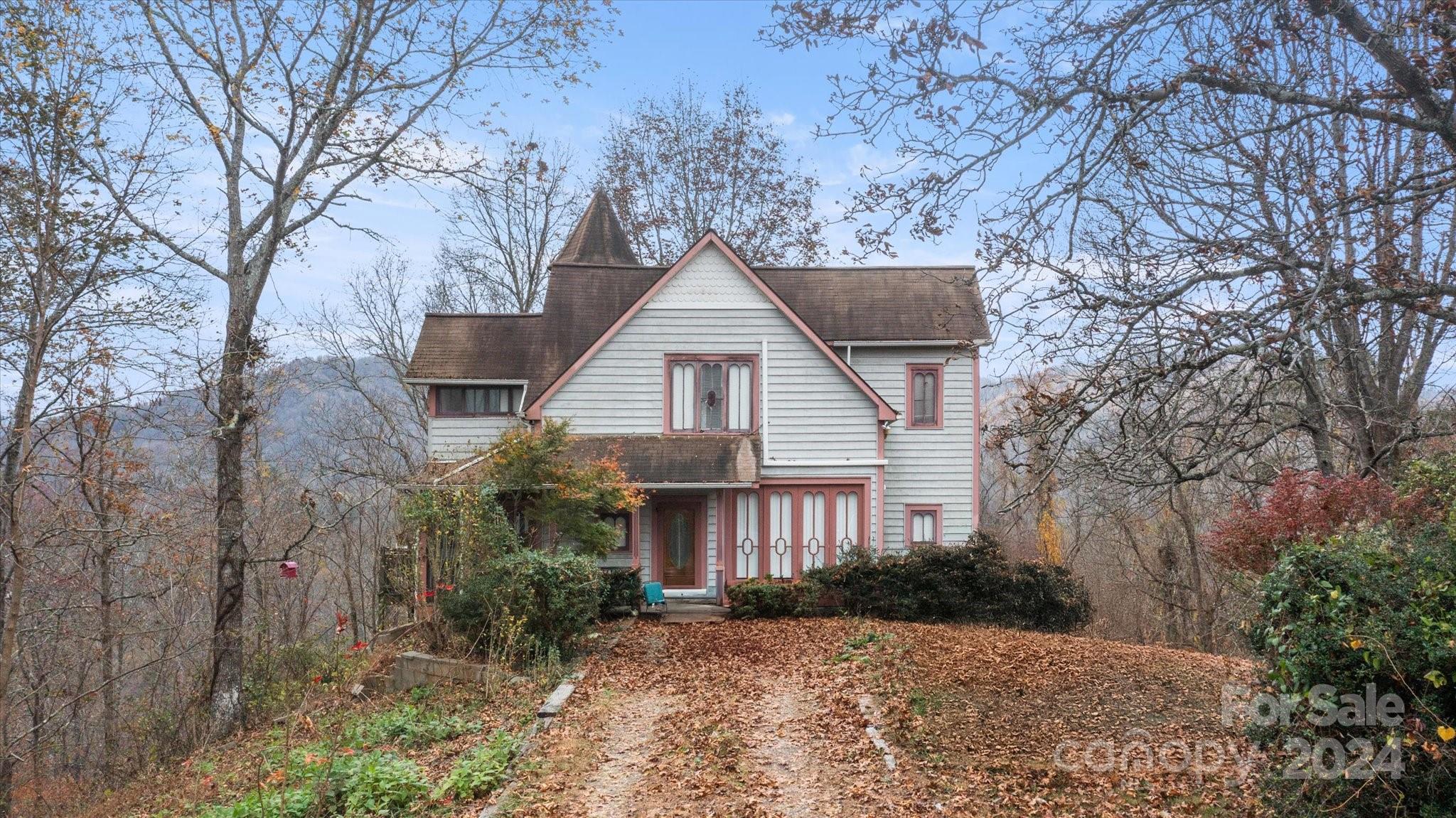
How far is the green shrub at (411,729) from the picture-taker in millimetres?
10250

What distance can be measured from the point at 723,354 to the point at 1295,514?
11.1m

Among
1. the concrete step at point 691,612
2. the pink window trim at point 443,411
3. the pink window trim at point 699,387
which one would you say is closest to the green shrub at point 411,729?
the concrete step at point 691,612

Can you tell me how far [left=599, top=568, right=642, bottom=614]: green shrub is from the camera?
17703 mm

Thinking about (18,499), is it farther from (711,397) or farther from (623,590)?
(711,397)

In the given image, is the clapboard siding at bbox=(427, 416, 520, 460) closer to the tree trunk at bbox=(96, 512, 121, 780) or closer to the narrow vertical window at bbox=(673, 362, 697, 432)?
the narrow vertical window at bbox=(673, 362, 697, 432)

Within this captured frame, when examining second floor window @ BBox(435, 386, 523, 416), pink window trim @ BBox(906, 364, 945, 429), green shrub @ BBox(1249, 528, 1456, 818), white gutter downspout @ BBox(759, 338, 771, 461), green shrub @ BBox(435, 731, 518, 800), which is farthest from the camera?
second floor window @ BBox(435, 386, 523, 416)

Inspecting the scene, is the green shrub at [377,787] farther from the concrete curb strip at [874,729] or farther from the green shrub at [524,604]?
the green shrub at [524,604]

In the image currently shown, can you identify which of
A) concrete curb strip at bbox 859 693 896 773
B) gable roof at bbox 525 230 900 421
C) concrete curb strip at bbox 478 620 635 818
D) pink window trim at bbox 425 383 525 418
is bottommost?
concrete curb strip at bbox 478 620 635 818

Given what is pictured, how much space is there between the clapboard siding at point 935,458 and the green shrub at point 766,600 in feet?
16.5

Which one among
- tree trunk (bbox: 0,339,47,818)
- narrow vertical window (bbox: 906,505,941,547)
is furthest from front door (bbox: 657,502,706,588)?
tree trunk (bbox: 0,339,47,818)

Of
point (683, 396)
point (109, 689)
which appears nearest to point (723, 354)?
point (683, 396)

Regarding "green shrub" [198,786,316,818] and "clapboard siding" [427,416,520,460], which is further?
"clapboard siding" [427,416,520,460]

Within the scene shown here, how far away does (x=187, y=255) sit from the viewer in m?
14.7

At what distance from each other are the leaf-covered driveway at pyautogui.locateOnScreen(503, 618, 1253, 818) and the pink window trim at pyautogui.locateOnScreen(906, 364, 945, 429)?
8148mm
